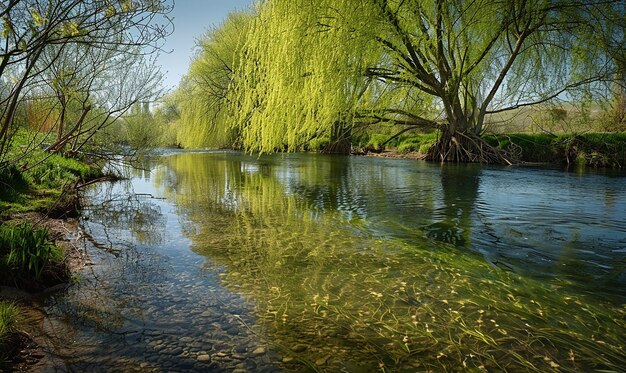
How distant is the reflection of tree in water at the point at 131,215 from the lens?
18.3ft

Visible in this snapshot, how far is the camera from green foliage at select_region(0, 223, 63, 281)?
3.37 metres

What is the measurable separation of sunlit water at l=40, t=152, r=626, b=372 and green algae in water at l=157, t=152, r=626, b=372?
1 centimetres

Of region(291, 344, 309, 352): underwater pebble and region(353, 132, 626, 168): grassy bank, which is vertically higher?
region(353, 132, 626, 168): grassy bank

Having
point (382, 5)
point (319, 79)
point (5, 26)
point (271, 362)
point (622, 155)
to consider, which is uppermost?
point (382, 5)

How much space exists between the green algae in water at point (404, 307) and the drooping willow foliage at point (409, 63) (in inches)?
224

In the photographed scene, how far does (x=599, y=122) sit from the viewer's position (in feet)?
52.0

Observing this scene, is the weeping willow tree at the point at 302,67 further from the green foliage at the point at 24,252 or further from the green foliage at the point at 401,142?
the green foliage at the point at 401,142

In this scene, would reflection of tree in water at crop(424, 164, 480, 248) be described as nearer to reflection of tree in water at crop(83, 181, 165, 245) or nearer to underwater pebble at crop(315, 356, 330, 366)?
underwater pebble at crop(315, 356, 330, 366)

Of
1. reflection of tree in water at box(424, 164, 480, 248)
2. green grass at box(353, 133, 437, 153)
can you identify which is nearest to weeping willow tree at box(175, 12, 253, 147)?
green grass at box(353, 133, 437, 153)

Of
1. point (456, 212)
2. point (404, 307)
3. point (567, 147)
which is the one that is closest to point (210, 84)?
point (567, 147)

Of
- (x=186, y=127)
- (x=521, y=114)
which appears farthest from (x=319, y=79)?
(x=186, y=127)

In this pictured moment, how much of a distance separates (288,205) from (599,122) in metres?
14.5

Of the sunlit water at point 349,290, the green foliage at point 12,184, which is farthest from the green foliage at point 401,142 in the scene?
the green foliage at point 12,184

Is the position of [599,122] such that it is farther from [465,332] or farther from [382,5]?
[465,332]
